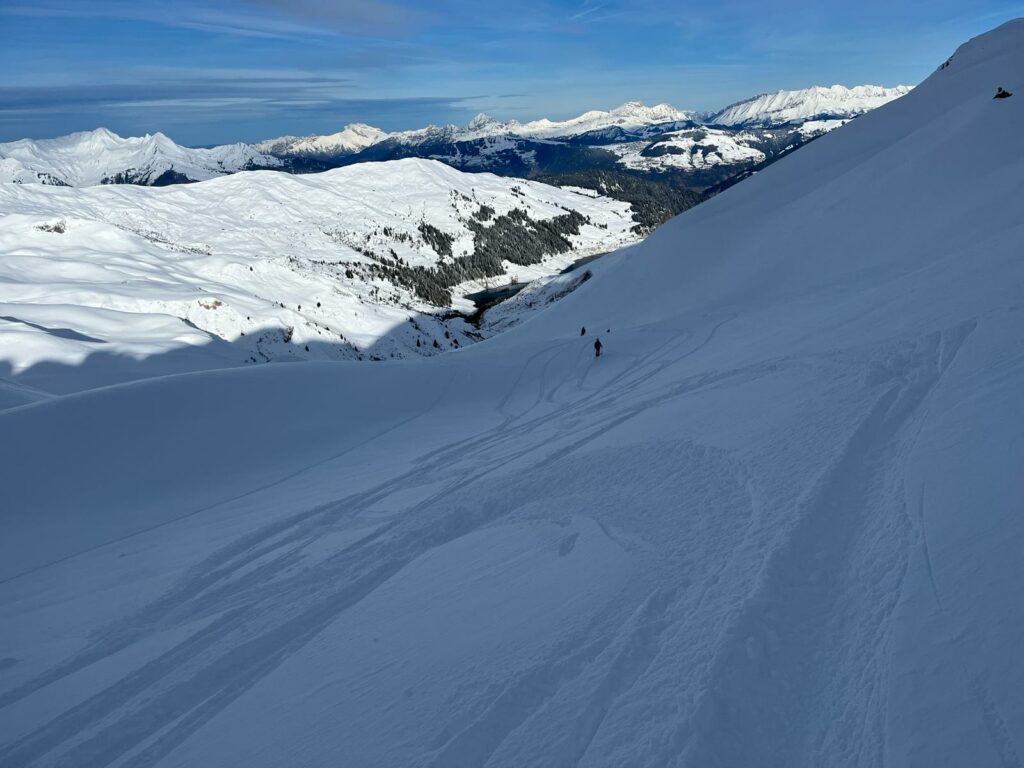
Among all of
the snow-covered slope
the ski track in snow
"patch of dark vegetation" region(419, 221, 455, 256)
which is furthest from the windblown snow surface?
"patch of dark vegetation" region(419, 221, 455, 256)

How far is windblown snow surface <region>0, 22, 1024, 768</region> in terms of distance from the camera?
452 centimetres

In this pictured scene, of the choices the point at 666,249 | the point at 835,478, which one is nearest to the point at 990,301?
the point at 835,478

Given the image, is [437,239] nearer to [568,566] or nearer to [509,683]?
[568,566]

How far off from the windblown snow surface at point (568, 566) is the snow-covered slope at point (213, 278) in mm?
26133

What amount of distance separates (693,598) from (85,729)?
21.2 ft

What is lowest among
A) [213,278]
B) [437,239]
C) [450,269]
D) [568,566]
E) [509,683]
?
[509,683]

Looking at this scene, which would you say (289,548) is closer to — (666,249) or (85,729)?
(85,729)

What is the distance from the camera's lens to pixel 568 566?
711 centimetres

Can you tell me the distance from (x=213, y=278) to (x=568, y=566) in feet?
307

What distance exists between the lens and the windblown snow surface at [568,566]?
14.8 feet

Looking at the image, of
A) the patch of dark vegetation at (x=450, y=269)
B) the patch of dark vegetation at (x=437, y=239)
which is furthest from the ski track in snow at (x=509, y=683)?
the patch of dark vegetation at (x=437, y=239)

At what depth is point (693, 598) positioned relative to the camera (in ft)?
18.8

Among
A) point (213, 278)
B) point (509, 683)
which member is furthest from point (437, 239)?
point (509, 683)

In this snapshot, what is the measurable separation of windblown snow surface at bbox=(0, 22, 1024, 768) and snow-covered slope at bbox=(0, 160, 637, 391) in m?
26.1
